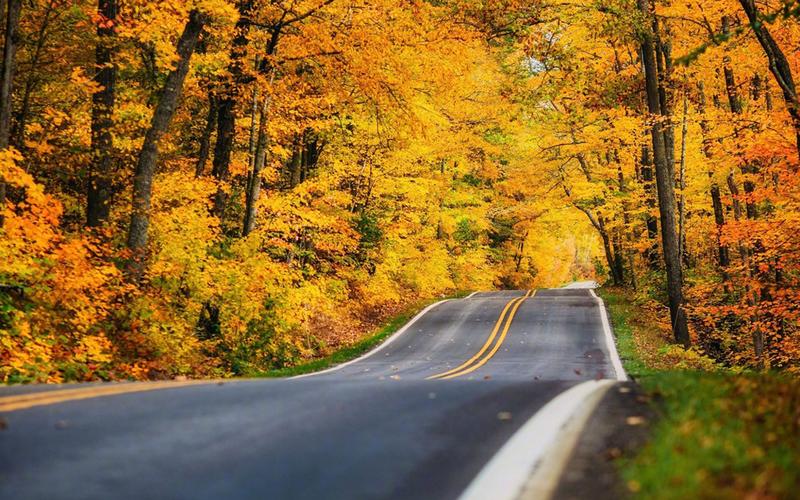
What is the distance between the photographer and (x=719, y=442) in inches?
142

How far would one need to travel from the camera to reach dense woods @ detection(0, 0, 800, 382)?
40.5ft

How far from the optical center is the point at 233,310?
15.7m

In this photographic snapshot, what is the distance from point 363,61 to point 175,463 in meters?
13.7

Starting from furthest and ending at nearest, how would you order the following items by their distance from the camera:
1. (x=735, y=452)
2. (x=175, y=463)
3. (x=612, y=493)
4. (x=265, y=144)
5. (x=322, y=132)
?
(x=322, y=132), (x=265, y=144), (x=175, y=463), (x=735, y=452), (x=612, y=493)

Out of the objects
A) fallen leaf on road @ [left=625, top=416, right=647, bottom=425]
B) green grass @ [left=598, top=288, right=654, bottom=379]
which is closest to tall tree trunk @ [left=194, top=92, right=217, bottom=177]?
green grass @ [left=598, top=288, right=654, bottom=379]

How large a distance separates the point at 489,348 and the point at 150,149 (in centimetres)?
1087

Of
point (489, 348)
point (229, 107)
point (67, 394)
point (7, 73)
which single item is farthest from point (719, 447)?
point (489, 348)

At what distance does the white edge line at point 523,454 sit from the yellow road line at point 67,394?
344 centimetres

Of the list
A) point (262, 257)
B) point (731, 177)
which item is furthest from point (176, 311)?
point (731, 177)

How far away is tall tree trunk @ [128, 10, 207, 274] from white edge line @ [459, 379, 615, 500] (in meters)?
10.2

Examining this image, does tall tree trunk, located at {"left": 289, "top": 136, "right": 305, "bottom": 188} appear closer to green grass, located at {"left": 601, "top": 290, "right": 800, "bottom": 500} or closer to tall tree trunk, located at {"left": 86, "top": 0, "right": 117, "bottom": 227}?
tall tree trunk, located at {"left": 86, "top": 0, "right": 117, "bottom": 227}

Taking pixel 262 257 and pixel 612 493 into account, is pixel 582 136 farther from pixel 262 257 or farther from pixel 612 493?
pixel 612 493

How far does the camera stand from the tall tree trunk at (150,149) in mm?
13461

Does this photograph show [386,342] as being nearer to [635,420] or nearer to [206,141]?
[206,141]
